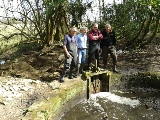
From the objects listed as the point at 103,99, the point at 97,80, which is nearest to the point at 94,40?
the point at 97,80

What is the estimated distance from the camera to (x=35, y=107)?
6457mm

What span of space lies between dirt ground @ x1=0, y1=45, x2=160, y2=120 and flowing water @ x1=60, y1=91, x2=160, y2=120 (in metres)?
1.21

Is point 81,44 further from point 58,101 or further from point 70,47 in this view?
point 58,101

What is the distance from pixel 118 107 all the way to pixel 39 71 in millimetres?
3840

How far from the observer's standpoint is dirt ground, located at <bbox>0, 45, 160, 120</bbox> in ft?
24.2

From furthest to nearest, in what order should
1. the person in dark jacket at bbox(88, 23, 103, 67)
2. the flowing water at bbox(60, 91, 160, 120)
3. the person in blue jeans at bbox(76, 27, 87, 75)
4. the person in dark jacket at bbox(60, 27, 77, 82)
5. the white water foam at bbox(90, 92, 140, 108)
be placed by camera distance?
1. the person in dark jacket at bbox(88, 23, 103, 67)
2. the person in blue jeans at bbox(76, 27, 87, 75)
3. the white water foam at bbox(90, 92, 140, 108)
4. the person in dark jacket at bbox(60, 27, 77, 82)
5. the flowing water at bbox(60, 91, 160, 120)

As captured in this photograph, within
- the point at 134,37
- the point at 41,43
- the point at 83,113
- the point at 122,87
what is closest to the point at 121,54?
the point at 134,37

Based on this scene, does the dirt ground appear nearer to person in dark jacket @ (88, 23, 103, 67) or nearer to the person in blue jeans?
the person in blue jeans

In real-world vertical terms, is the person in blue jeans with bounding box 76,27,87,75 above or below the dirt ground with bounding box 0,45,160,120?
above

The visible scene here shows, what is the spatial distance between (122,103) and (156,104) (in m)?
1.12

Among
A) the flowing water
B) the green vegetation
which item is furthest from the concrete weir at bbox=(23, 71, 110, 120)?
the green vegetation

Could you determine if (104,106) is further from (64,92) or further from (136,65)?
(136,65)

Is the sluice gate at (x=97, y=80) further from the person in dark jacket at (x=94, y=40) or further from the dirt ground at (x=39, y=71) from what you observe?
the dirt ground at (x=39, y=71)

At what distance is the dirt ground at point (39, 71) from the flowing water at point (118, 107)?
3.96ft
